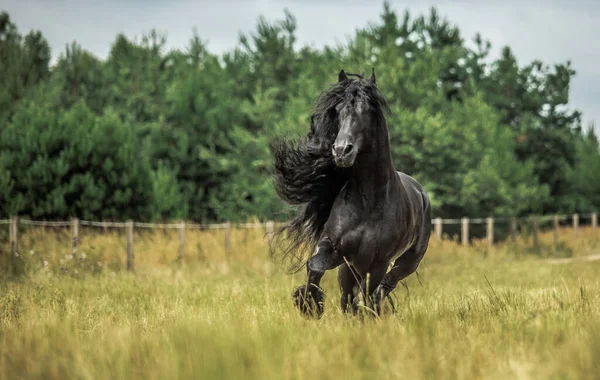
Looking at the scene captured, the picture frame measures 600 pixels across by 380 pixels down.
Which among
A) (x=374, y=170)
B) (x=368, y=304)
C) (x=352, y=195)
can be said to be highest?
(x=374, y=170)

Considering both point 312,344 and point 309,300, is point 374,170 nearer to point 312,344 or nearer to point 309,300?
point 309,300

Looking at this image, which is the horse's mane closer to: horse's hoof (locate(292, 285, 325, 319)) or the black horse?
the black horse

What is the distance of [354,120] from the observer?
6777 millimetres

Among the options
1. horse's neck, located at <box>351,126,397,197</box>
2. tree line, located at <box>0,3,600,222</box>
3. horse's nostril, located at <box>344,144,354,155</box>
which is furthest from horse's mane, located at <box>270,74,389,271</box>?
Result: tree line, located at <box>0,3,600,222</box>

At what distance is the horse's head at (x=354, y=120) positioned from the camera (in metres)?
6.48

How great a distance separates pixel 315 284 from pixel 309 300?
0.16 metres

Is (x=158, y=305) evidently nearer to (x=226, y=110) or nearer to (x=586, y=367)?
(x=586, y=367)

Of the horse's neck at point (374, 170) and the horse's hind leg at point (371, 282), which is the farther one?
the horse's neck at point (374, 170)

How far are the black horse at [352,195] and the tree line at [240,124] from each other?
60.8 feet

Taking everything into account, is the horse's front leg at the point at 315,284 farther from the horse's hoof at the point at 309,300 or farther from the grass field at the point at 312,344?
the grass field at the point at 312,344

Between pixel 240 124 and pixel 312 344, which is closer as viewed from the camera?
pixel 312 344

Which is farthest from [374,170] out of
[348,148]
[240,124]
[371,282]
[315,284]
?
[240,124]

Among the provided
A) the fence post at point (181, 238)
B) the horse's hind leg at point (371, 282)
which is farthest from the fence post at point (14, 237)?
the horse's hind leg at point (371, 282)

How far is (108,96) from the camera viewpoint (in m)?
41.8
